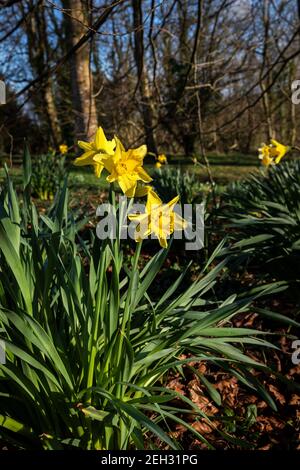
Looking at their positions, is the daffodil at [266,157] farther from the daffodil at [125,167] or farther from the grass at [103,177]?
the daffodil at [125,167]

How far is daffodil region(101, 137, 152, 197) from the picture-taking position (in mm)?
1159

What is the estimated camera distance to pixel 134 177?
1184 millimetres

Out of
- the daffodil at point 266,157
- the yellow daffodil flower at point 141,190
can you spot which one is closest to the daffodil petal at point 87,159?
the yellow daffodil flower at point 141,190

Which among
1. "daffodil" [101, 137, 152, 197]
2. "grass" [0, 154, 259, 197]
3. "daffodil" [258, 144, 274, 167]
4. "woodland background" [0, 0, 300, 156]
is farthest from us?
"grass" [0, 154, 259, 197]

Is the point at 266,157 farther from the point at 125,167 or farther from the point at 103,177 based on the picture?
the point at 103,177

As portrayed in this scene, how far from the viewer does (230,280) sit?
293 cm

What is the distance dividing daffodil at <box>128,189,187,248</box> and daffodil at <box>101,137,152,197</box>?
0.22 feet

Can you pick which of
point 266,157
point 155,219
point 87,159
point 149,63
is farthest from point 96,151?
point 149,63

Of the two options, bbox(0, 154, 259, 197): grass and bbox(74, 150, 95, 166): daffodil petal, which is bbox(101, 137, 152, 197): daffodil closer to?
bbox(74, 150, 95, 166): daffodil petal

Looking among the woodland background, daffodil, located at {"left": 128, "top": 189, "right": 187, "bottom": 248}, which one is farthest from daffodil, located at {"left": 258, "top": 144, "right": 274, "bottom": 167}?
daffodil, located at {"left": 128, "top": 189, "right": 187, "bottom": 248}

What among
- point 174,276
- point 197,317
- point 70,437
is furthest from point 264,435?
point 174,276

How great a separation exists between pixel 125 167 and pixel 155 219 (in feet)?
0.58

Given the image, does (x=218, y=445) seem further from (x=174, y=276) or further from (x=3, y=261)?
(x=174, y=276)

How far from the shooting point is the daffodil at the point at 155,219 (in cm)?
120
